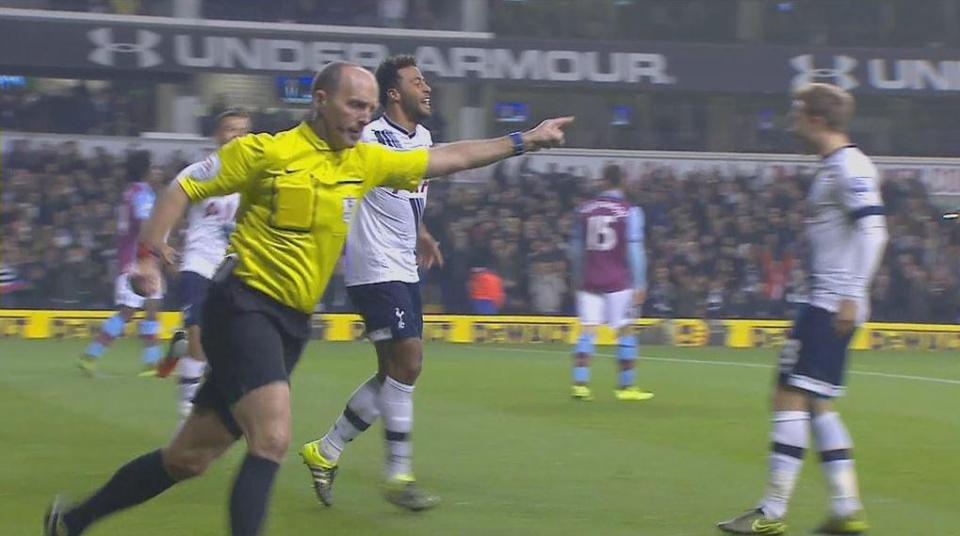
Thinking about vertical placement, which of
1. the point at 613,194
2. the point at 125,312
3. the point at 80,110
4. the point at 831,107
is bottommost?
the point at 125,312

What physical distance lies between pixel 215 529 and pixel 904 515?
3477 mm

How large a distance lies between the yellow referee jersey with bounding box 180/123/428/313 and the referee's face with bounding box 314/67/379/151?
A: 7cm

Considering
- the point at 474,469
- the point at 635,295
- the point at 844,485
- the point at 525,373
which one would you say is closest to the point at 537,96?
the point at 525,373

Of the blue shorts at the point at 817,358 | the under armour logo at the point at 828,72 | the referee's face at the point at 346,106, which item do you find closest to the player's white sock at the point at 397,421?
the blue shorts at the point at 817,358

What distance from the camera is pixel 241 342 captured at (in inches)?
231

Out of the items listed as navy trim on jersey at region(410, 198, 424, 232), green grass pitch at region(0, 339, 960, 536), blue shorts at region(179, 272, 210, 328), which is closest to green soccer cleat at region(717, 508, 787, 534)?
green grass pitch at region(0, 339, 960, 536)

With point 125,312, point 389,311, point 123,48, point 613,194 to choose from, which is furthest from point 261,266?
point 123,48

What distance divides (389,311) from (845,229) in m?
2.29

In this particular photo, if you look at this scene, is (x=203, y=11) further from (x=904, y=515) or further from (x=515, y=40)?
(x=904, y=515)

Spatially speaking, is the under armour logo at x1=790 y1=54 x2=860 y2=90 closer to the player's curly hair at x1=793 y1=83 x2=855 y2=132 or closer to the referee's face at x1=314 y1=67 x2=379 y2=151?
the player's curly hair at x1=793 y1=83 x2=855 y2=132

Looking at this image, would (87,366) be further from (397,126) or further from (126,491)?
(126,491)

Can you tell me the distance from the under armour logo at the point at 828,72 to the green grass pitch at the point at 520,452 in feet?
45.0

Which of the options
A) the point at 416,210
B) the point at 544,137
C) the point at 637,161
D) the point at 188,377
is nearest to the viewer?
the point at 544,137

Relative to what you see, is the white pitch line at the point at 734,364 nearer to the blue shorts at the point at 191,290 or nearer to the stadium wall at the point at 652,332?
the stadium wall at the point at 652,332
